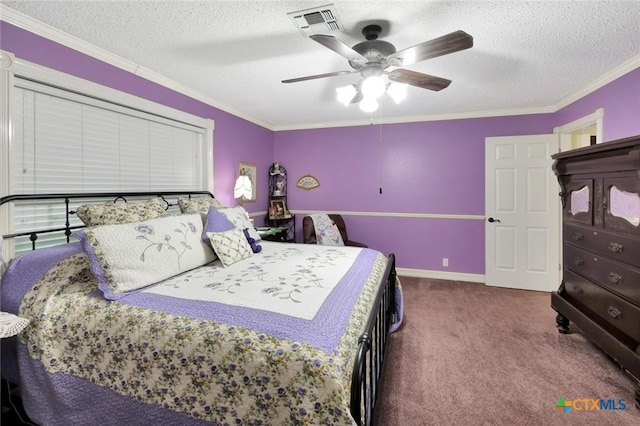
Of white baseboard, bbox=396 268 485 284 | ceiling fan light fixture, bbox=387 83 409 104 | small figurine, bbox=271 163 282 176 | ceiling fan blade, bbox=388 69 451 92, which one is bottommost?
white baseboard, bbox=396 268 485 284

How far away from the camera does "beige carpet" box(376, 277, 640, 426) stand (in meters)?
1.67

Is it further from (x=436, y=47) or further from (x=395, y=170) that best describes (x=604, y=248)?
(x=395, y=170)

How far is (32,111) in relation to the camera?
189cm

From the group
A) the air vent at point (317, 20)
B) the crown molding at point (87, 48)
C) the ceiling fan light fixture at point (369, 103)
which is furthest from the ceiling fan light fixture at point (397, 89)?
the crown molding at point (87, 48)

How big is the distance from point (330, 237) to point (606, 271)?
279cm

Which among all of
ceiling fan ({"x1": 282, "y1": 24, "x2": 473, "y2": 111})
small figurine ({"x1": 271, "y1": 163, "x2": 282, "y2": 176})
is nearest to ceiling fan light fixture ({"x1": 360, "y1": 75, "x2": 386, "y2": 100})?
ceiling fan ({"x1": 282, "y1": 24, "x2": 473, "y2": 111})

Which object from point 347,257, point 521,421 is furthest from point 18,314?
point 521,421

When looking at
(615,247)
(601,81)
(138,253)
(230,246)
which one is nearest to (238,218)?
(230,246)

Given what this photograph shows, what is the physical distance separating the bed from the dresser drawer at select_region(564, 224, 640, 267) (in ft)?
4.96

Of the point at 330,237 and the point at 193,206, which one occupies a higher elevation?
the point at 193,206

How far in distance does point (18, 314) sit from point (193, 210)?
1.23m

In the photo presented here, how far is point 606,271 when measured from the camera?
2.03 m

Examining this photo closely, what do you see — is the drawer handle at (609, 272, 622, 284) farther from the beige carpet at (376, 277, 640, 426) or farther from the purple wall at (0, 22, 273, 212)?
the purple wall at (0, 22, 273, 212)

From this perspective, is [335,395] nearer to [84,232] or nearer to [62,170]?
[84,232]
